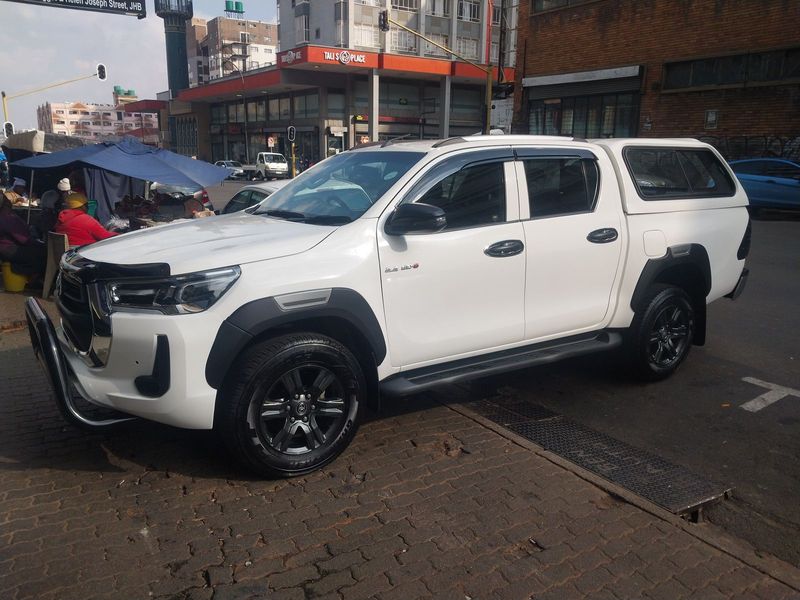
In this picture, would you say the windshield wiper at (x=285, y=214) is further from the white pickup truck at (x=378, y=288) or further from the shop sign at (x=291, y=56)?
the shop sign at (x=291, y=56)

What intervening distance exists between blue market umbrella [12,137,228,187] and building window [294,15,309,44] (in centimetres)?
5185

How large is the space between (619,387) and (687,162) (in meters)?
1.97

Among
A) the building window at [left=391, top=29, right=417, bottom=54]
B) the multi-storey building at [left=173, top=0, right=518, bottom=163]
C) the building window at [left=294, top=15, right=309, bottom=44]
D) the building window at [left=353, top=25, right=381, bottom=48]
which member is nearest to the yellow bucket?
the multi-storey building at [left=173, top=0, right=518, bottom=163]

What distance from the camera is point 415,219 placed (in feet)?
12.1

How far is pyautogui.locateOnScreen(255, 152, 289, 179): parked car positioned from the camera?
1716 inches

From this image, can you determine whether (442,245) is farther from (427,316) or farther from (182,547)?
(182,547)

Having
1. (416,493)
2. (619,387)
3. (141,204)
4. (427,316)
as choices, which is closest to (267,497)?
(416,493)

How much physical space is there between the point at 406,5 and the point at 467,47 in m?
7.07

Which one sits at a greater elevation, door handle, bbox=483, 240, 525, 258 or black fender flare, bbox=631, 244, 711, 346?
door handle, bbox=483, 240, 525, 258

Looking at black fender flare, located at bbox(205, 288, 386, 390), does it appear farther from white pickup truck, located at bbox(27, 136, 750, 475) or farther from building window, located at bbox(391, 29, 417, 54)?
building window, located at bbox(391, 29, 417, 54)

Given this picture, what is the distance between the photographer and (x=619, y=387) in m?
5.23

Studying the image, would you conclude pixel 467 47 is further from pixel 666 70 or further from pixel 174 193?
pixel 174 193

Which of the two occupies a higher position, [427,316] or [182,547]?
[427,316]

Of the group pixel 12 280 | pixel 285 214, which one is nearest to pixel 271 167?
pixel 12 280
